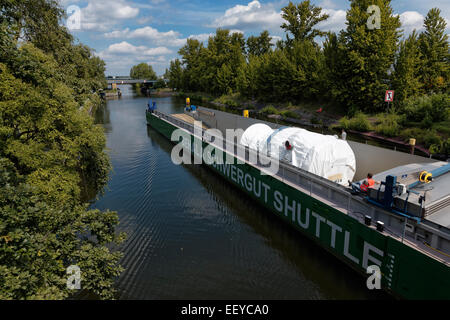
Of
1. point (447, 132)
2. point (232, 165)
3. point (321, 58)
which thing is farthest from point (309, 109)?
point (232, 165)

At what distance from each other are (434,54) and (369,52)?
37.4 feet

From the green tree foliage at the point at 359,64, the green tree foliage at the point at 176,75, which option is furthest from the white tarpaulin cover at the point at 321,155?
the green tree foliage at the point at 176,75

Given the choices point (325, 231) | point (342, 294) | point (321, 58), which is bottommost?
point (342, 294)

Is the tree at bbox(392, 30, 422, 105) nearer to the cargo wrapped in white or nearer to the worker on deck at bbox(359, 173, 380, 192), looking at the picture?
the cargo wrapped in white

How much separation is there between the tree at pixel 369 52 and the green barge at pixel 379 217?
28946mm

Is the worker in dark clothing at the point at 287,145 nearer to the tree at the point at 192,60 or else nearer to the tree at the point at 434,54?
the tree at the point at 434,54

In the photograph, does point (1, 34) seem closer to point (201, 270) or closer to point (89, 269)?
point (89, 269)

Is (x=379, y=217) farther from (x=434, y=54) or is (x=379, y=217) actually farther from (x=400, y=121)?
(x=434, y=54)

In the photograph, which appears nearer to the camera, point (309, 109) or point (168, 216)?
point (168, 216)

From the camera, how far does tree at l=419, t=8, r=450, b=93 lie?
41469mm

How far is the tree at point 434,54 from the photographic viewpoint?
4147 cm
